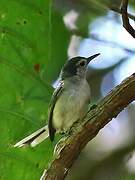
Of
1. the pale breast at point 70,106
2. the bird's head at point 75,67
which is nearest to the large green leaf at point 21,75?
the pale breast at point 70,106

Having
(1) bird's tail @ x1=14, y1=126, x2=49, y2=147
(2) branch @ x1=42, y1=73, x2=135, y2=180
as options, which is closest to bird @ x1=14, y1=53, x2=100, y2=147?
(1) bird's tail @ x1=14, y1=126, x2=49, y2=147

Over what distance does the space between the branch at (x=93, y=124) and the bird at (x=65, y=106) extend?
1.36 ft

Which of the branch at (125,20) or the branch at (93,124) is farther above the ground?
the branch at (125,20)

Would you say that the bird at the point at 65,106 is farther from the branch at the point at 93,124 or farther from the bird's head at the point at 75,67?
the branch at the point at 93,124

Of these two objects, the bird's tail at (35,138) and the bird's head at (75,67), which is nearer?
the bird's tail at (35,138)

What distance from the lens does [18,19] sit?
1645 millimetres

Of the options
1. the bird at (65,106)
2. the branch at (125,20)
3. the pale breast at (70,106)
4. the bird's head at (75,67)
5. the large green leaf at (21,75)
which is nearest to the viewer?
the branch at (125,20)

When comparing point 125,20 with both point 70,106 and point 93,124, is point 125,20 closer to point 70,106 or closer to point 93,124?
point 93,124

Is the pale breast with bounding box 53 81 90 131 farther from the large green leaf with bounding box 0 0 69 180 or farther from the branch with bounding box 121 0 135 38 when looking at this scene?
the branch with bounding box 121 0 135 38

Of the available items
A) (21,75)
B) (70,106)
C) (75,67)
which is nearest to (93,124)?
(21,75)

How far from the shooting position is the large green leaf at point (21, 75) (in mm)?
1612

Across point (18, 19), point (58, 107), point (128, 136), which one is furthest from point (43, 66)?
point (128, 136)

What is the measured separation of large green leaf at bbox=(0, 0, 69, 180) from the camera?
5.29 feet

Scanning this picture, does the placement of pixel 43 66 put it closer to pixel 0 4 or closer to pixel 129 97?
pixel 0 4
